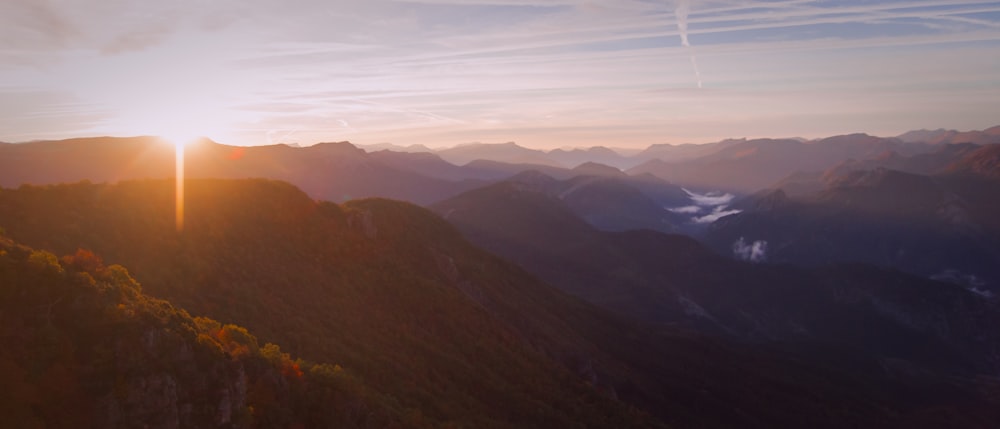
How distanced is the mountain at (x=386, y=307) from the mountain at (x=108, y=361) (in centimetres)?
34

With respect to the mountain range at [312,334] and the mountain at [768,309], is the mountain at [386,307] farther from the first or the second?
the mountain at [768,309]

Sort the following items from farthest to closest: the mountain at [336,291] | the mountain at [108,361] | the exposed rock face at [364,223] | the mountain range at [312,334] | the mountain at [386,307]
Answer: the exposed rock face at [364,223] < the mountain at [336,291] < the mountain at [386,307] < the mountain range at [312,334] < the mountain at [108,361]

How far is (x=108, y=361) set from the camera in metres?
17.3

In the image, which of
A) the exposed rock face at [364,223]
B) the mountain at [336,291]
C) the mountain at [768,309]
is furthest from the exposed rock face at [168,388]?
the mountain at [768,309]

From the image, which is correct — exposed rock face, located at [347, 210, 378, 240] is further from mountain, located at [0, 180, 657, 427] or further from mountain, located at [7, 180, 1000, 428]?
mountain, located at [7, 180, 1000, 428]

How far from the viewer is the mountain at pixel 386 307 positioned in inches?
1247

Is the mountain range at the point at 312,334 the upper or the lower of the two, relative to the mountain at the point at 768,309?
upper

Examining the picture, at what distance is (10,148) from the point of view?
127 m

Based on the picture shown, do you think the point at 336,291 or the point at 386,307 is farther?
the point at 386,307

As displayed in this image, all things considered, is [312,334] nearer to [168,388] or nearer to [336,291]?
[336,291]

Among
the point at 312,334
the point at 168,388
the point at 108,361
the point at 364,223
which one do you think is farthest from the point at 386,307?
the point at 108,361

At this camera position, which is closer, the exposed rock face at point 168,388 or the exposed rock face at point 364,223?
the exposed rock face at point 168,388

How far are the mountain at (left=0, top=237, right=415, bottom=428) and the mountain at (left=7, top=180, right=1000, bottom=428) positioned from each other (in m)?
0.34

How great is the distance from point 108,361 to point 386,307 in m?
28.4
